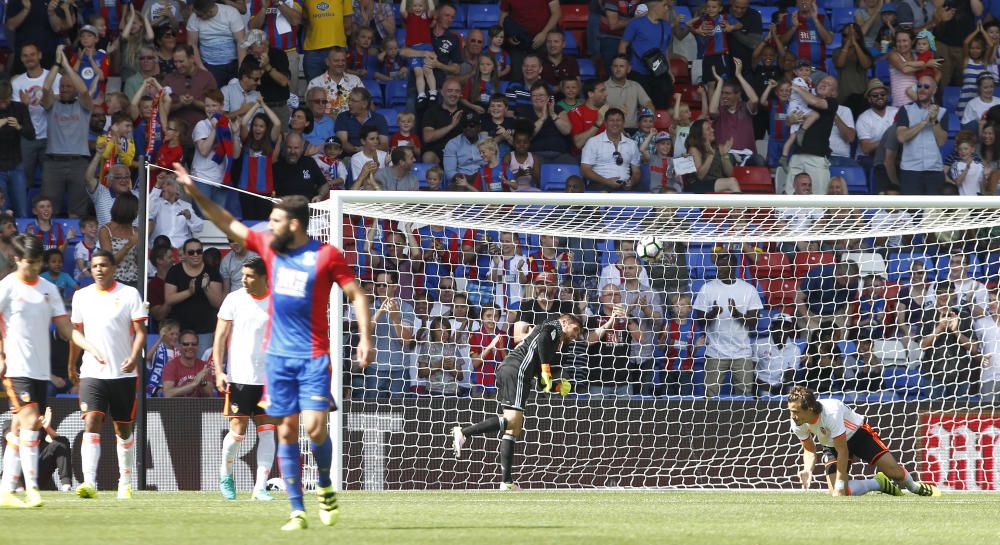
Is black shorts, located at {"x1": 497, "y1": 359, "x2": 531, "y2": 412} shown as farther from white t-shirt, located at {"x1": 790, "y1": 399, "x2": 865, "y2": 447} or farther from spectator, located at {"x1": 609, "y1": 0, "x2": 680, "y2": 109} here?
spectator, located at {"x1": 609, "y1": 0, "x2": 680, "y2": 109}

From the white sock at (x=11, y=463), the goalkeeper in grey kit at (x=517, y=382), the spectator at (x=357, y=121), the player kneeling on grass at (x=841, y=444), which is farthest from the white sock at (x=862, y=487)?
the spectator at (x=357, y=121)

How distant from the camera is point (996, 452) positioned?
1362 cm

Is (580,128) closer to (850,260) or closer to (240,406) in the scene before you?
(850,260)

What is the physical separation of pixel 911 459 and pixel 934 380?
Result: 869 mm

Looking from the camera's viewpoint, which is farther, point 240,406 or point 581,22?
point 581,22

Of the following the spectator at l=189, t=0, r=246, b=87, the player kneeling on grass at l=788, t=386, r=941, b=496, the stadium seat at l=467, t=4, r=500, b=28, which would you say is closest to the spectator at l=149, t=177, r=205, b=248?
the spectator at l=189, t=0, r=246, b=87

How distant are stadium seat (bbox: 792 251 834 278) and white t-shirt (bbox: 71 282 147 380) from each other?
25.3ft

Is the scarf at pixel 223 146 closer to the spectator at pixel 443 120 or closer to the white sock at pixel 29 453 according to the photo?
the spectator at pixel 443 120

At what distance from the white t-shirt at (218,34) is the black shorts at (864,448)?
9283 millimetres

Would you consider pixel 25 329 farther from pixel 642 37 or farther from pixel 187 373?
pixel 642 37

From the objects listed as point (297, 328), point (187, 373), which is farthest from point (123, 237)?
point (297, 328)

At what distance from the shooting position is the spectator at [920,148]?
57.6 feet

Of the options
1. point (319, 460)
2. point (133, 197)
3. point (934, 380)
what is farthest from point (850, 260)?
point (319, 460)

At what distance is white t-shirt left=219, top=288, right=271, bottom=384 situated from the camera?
34.8ft
